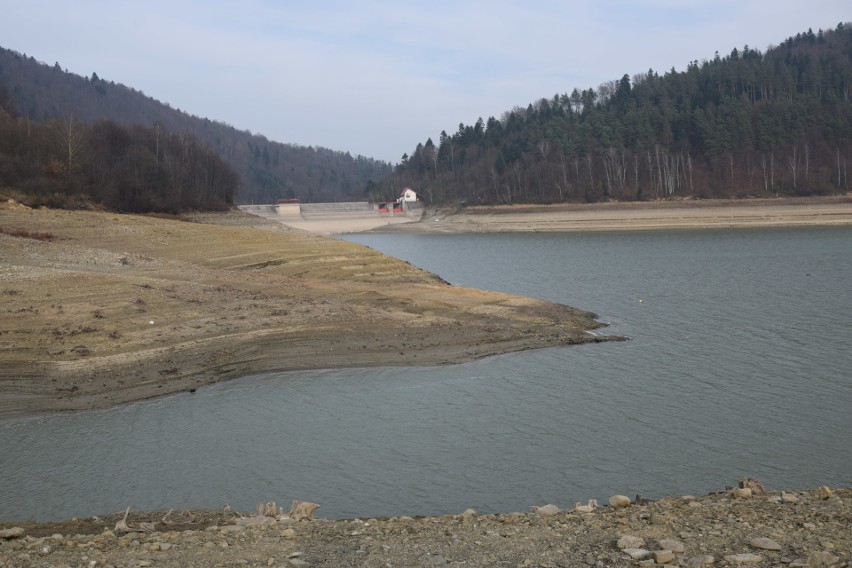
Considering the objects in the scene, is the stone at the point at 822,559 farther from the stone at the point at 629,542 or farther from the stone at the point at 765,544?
the stone at the point at 629,542

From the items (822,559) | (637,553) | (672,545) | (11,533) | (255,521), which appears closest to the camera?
(822,559)

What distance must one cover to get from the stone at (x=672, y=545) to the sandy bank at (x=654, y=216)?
228 feet

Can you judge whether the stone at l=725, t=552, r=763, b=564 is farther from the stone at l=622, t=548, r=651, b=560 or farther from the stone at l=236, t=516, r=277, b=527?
the stone at l=236, t=516, r=277, b=527

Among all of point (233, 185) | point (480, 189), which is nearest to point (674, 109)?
point (480, 189)

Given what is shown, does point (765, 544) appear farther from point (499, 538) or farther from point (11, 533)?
point (11, 533)

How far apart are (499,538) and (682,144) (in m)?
107

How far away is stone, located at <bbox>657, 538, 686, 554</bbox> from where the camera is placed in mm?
7107

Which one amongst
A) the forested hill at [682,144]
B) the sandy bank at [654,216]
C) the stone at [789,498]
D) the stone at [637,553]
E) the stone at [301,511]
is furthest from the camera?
the forested hill at [682,144]

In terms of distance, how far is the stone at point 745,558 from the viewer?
682 centimetres

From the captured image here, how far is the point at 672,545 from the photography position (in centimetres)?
720

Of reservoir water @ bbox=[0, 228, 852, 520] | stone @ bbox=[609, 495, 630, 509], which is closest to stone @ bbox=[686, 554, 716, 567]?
stone @ bbox=[609, 495, 630, 509]

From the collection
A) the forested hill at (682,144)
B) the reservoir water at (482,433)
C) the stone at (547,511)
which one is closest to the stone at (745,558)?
the stone at (547,511)

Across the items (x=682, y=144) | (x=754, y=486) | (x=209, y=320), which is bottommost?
(x=754, y=486)

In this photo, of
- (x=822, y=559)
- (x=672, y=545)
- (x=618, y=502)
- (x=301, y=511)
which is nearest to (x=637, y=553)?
(x=672, y=545)
